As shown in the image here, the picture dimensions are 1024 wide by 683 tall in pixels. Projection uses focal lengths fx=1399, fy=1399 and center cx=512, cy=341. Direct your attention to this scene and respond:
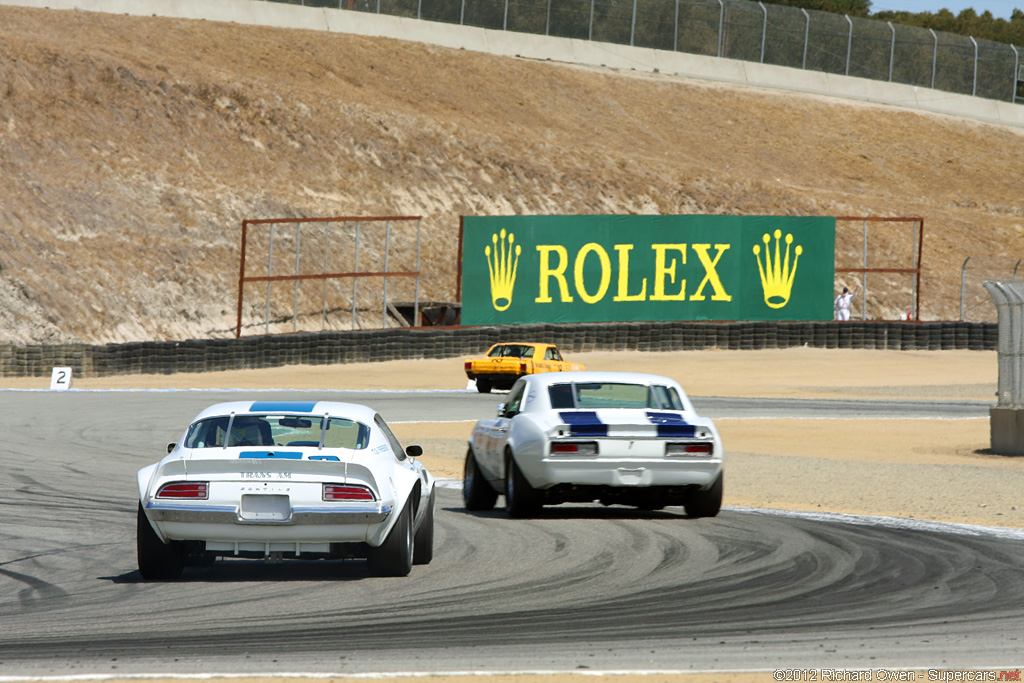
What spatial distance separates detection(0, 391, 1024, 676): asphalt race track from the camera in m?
6.81

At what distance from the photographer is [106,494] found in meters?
13.7

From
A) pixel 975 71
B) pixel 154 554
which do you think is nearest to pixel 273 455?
pixel 154 554

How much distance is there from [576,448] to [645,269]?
33080mm

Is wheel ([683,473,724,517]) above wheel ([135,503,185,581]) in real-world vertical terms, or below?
above

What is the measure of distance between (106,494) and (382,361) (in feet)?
79.8

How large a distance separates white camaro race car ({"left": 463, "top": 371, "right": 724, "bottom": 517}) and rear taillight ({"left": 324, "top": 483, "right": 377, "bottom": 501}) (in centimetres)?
327

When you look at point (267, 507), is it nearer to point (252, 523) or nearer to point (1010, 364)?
point (252, 523)

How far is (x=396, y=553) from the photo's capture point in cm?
895

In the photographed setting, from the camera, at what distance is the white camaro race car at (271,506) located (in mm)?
8508

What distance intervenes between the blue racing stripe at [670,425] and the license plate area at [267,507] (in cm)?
413

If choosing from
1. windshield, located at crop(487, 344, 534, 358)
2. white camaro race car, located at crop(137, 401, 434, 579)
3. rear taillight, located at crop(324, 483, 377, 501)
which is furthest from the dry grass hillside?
rear taillight, located at crop(324, 483, 377, 501)

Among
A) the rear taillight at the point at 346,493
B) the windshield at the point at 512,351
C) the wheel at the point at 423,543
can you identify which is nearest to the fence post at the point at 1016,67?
the windshield at the point at 512,351

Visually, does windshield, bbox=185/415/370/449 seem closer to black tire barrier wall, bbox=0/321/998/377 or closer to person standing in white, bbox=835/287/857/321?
black tire barrier wall, bbox=0/321/998/377

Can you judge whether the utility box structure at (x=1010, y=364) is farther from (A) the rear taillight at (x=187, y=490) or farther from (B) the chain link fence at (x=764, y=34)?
(B) the chain link fence at (x=764, y=34)
